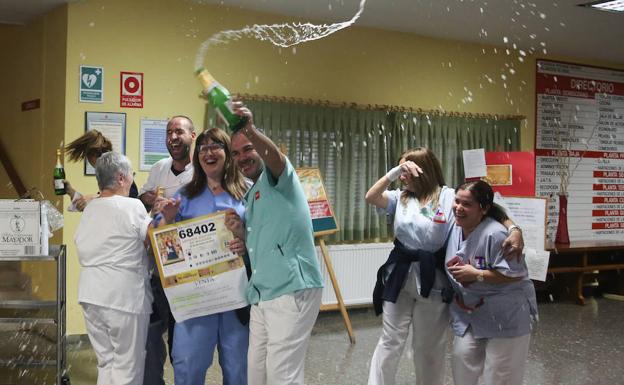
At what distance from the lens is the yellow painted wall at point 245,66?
5500 millimetres

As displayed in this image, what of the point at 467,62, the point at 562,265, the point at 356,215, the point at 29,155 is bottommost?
the point at 562,265

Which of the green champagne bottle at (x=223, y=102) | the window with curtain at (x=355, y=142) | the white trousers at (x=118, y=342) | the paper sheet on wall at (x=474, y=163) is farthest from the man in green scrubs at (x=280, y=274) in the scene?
the paper sheet on wall at (x=474, y=163)

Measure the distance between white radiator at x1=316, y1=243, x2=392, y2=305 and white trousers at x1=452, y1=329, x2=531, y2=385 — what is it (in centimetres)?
327

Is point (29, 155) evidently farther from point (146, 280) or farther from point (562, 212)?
point (562, 212)

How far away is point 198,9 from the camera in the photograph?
5.88 metres

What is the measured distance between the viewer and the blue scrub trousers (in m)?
2.95

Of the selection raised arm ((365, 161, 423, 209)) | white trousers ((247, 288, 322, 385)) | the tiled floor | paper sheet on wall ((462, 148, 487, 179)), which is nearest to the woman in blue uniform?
raised arm ((365, 161, 423, 209))

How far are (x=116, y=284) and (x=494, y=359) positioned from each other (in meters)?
1.69

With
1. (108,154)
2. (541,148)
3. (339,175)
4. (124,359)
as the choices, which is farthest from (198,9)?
(541,148)

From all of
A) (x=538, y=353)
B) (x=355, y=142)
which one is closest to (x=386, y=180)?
(x=538, y=353)

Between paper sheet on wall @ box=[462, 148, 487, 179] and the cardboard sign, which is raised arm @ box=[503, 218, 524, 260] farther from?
the cardboard sign

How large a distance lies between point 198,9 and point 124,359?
3.53m

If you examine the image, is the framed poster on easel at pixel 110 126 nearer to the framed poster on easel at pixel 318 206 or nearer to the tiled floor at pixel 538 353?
the framed poster on easel at pixel 318 206

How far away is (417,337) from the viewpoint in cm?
350
